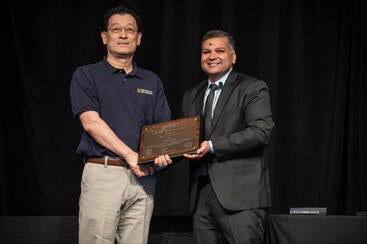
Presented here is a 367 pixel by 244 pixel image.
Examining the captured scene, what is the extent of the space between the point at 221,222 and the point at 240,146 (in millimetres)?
453

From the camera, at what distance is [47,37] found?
445 cm

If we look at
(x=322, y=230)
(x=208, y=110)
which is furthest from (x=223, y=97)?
(x=322, y=230)

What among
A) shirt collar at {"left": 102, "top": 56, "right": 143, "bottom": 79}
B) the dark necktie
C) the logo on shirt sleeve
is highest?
shirt collar at {"left": 102, "top": 56, "right": 143, "bottom": 79}

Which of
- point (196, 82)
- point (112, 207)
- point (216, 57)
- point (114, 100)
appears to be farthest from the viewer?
point (196, 82)

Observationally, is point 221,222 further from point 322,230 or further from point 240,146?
point 322,230

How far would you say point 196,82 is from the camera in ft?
14.7

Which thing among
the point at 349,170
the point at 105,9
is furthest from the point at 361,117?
the point at 105,9

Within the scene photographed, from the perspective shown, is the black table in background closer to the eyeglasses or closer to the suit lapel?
the suit lapel

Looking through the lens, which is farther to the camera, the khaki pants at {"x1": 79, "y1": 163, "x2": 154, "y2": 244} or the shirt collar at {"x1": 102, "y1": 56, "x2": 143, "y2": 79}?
the shirt collar at {"x1": 102, "y1": 56, "x2": 143, "y2": 79}

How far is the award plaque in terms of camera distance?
3.10m

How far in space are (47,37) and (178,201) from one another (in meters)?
1.73

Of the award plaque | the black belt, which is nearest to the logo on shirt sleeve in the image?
the award plaque

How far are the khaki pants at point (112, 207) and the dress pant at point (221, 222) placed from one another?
316mm

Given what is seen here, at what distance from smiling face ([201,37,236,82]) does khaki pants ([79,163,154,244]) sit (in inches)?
32.5
